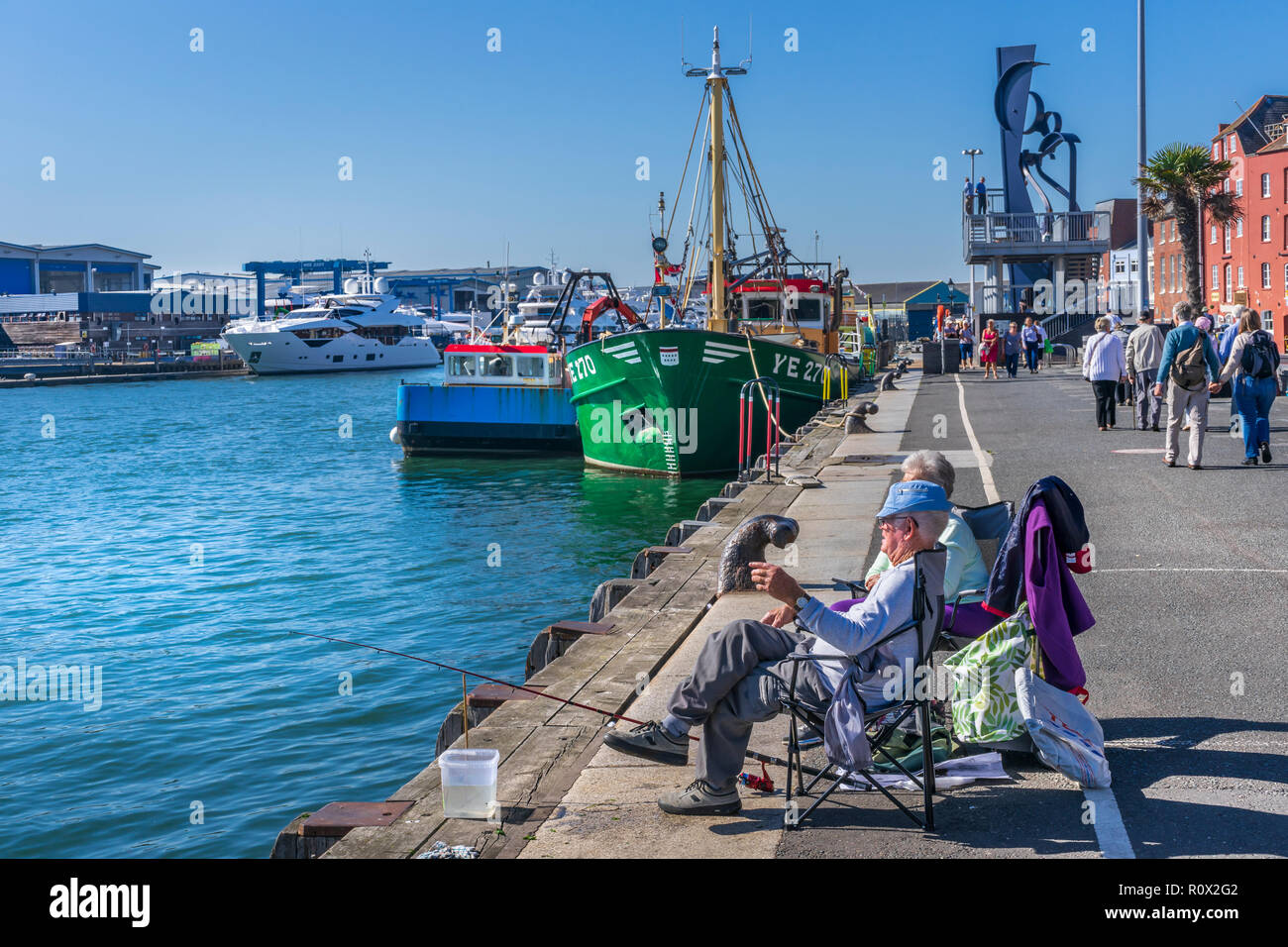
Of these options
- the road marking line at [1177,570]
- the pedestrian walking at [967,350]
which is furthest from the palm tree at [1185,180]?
the road marking line at [1177,570]

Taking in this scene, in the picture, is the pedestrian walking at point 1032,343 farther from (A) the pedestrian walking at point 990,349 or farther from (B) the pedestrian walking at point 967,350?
(B) the pedestrian walking at point 967,350

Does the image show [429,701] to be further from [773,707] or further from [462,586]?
[773,707]

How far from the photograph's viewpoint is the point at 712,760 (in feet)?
17.3

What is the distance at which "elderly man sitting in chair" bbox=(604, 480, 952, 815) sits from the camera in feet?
16.7

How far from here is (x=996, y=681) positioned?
18.3 ft

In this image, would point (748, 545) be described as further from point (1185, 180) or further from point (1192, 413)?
point (1185, 180)

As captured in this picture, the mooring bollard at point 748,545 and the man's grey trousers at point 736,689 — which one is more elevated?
the mooring bollard at point 748,545

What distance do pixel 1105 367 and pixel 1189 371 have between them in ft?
15.5

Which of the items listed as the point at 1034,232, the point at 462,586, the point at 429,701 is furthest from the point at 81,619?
the point at 1034,232

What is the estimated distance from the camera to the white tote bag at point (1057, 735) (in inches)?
215

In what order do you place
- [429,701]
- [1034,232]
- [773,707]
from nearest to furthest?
[773,707]
[429,701]
[1034,232]

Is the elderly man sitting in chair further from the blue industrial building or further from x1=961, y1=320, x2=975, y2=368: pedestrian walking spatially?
the blue industrial building

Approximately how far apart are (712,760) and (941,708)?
1308mm

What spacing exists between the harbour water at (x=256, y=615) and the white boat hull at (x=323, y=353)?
6711 cm
